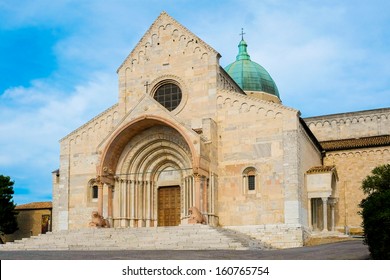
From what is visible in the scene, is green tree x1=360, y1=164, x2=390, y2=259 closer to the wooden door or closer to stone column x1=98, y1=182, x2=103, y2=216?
the wooden door

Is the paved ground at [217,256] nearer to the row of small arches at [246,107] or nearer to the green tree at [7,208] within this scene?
the row of small arches at [246,107]

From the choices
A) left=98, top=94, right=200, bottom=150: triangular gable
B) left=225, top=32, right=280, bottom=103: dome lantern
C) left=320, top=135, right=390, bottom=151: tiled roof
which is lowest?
left=320, top=135, right=390, bottom=151: tiled roof

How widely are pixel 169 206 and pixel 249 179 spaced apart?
5.87m

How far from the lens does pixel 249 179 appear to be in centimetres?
3203

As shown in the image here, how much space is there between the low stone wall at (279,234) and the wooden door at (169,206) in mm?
5378

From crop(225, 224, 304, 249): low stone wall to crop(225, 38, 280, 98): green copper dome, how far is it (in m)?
22.4

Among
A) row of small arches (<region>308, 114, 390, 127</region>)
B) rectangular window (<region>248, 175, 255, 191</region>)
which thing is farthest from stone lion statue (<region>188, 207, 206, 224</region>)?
row of small arches (<region>308, 114, 390, 127</region>)

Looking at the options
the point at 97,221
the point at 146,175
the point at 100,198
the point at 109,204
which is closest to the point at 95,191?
the point at 109,204

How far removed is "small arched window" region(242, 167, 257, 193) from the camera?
31812mm

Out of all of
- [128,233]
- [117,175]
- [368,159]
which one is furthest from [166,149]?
[368,159]

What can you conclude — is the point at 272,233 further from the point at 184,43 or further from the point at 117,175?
the point at 184,43

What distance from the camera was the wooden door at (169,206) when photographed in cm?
3434

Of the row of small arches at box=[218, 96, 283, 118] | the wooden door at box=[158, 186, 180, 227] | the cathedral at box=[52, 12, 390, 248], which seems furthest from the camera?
the wooden door at box=[158, 186, 180, 227]

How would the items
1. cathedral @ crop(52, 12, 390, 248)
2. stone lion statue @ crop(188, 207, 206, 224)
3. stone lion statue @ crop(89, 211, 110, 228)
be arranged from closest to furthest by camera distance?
stone lion statue @ crop(188, 207, 206, 224) < cathedral @ crop(52, 12, 390, 248) < stone lion statue @ crop(89, 211, 110, 228)
